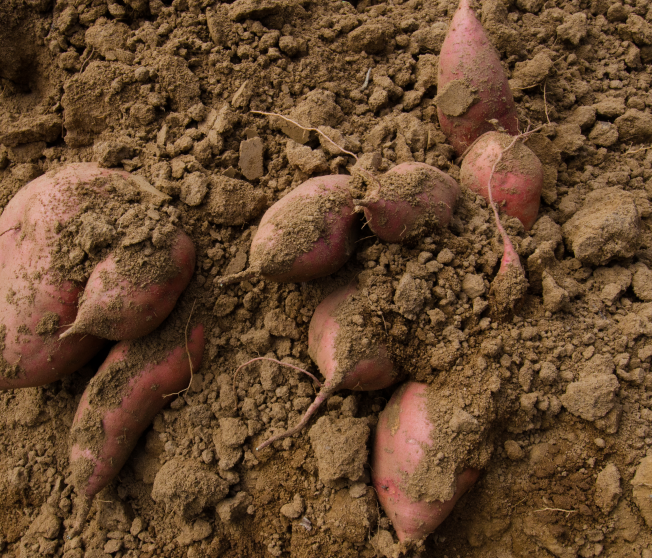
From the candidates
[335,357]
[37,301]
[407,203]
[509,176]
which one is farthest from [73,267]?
[509,176]

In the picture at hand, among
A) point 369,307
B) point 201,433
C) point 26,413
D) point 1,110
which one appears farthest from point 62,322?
point 1,110

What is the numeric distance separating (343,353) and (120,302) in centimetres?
68

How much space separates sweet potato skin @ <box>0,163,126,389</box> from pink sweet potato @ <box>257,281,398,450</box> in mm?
741

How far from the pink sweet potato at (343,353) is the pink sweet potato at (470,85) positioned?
2.63 ft

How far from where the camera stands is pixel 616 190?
1.64 metres

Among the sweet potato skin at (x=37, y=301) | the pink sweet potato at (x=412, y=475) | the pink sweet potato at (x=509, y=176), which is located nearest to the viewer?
the pink sweet potato at (x=412, y=475)

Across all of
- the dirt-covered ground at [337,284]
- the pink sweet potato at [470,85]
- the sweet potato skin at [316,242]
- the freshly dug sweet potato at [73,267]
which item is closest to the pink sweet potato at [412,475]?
the dirt-covered ground at [337,284]

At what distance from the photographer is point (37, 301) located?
4.51ft

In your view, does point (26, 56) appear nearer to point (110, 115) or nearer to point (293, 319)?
point (110, 115)

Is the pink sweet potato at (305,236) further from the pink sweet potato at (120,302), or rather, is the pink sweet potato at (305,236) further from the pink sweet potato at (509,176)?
the pink sweet potato at (509,176)

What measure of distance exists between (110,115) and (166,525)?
4.83ft

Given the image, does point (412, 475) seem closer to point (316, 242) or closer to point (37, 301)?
point (316, 242)

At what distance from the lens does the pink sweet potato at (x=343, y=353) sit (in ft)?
4.23

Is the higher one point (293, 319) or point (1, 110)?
point (1, 110)
